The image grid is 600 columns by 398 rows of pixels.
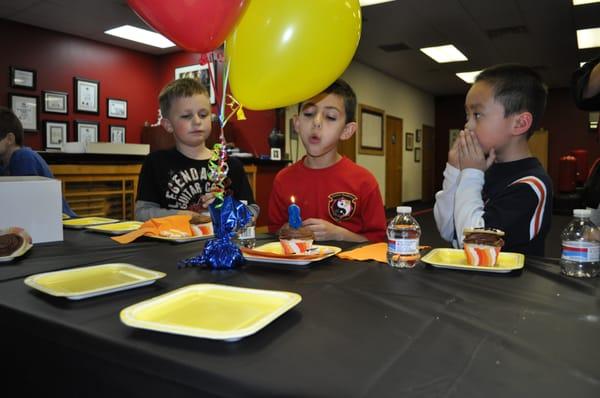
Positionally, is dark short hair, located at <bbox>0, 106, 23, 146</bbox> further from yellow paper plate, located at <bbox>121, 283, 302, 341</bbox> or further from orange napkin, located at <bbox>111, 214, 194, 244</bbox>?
yellow paper plate, located at <bbox>121, 283, 302, 341</bbox>

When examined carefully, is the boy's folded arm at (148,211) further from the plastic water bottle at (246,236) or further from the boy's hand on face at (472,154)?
the boy's hand on face at (472,154)

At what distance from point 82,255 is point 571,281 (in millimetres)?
1162

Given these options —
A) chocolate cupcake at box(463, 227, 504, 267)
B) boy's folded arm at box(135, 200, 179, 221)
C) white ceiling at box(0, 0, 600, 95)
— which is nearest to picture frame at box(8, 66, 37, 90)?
white ceiling at box(0, 0, 600, 95)

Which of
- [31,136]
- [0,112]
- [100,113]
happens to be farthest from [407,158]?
[0,112]

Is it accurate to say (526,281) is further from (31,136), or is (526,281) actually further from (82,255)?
(31,136)

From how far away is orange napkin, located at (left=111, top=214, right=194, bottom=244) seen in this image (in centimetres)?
136

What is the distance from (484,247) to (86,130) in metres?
6.20

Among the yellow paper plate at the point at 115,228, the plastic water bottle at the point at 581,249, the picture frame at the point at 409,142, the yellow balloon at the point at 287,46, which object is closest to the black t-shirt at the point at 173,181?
the yellow paper plate at the point at 115,228

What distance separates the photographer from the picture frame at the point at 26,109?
521 cm

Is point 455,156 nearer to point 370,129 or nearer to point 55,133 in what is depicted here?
point 55,133

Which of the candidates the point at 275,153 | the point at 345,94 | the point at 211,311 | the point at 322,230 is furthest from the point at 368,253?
the point at 275,153

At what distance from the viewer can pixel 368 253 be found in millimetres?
1098

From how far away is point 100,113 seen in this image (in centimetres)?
612

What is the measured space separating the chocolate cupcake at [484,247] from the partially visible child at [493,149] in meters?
0.27
